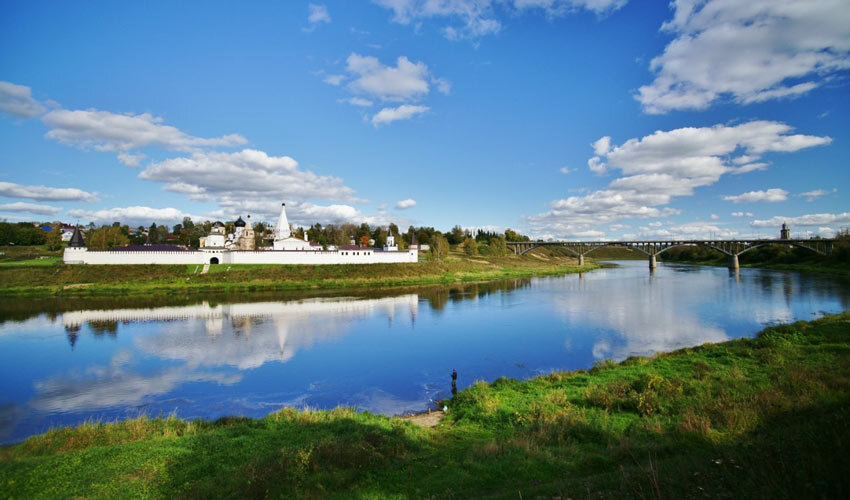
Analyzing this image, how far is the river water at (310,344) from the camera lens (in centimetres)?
1477

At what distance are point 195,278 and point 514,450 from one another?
5248 cm

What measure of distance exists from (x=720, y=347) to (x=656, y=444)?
41.4 feet

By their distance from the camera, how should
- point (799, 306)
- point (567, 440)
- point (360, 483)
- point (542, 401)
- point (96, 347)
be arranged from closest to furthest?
1. point (360, 483)
2. point (567, 440)
3. point (542, 401)
4. point (96, 347)
5. point (799, 306)

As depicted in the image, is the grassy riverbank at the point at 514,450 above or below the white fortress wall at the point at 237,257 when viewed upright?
below

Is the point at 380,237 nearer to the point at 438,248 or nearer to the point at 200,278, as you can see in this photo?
the point at 438,248

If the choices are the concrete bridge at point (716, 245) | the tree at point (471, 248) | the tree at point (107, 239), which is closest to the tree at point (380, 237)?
the tree at point (471, 248)

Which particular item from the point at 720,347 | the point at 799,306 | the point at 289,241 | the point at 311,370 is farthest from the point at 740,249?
the point at 311,370

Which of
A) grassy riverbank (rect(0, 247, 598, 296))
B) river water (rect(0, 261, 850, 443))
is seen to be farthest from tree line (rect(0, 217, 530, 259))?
river water (rect(0, 261, 850, 443))

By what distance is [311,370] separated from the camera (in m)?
18.2

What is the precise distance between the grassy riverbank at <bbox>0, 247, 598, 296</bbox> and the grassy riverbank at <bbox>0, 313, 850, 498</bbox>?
41.0 metres

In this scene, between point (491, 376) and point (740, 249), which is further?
point (740, 249)

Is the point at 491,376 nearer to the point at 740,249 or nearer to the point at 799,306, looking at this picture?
the point at 799,306

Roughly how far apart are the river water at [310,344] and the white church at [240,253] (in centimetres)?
1710

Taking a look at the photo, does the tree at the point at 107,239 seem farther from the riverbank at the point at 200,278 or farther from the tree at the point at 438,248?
the tree at the point at 438,248
